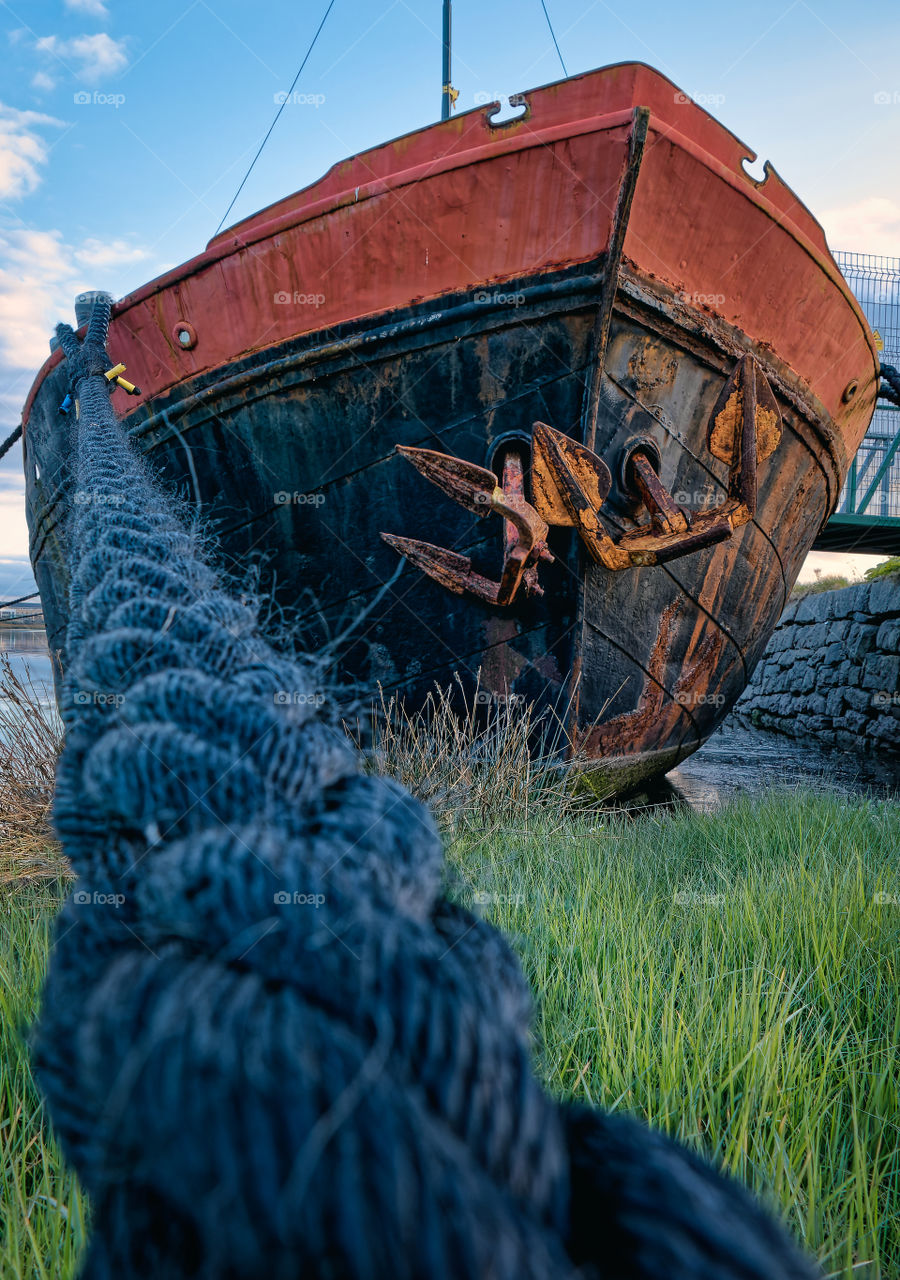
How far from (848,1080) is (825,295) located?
3415mm

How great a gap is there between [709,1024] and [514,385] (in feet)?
7.87

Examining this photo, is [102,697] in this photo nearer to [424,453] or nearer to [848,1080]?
→ [848,1080]

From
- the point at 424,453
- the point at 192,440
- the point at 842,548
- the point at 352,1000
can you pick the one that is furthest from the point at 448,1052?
the point at 842,548

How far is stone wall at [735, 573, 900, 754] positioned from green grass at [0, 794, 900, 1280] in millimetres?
8406

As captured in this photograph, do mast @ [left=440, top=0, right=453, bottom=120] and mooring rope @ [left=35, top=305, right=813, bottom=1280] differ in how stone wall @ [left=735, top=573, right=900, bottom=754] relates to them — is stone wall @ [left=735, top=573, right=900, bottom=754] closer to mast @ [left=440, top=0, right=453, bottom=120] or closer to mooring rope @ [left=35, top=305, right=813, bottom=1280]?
A: mast @ [left=440, top=0, right=453, bottom=120]

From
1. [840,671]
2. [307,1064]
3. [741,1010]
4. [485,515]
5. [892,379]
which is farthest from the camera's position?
[840,671]

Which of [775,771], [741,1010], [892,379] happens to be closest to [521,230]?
[741,1010]

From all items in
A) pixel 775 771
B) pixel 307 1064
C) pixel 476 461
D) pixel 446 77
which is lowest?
pixel 775 771

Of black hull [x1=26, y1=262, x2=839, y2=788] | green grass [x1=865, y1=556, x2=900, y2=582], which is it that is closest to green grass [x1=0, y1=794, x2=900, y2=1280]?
black hull [x1=26, y1=262, x2=839, y2=788]

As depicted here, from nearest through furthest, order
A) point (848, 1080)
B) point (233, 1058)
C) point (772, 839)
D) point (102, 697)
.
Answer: point (233, 1058), point (102, 697), point (848, 1080), point (772, 839)

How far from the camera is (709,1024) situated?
4.26 feet

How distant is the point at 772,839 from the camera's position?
3.21 metres

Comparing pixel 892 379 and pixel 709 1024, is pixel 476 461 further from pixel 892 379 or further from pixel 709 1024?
pixel 892 379

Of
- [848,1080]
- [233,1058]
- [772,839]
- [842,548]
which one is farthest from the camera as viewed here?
[842,548]
